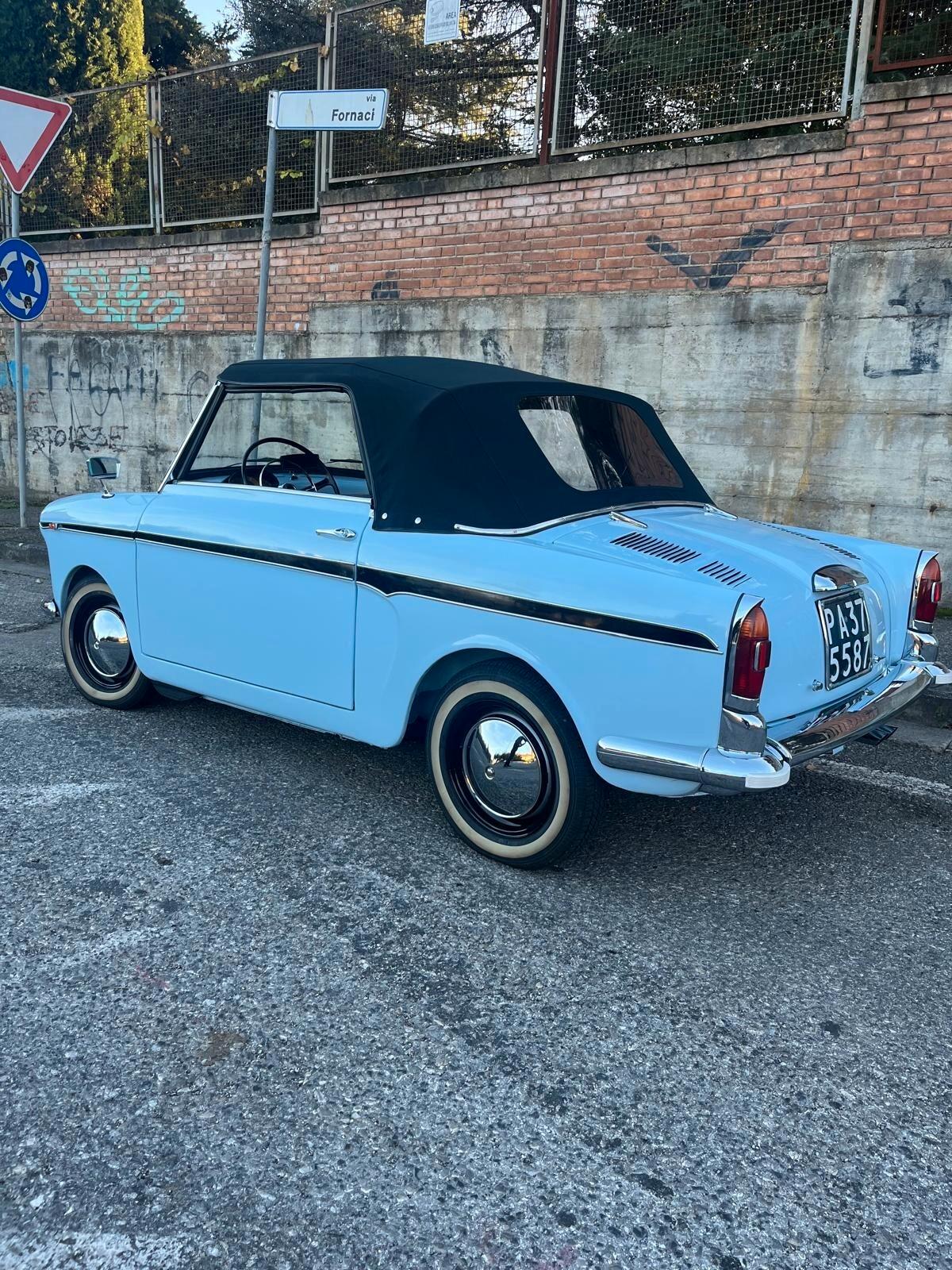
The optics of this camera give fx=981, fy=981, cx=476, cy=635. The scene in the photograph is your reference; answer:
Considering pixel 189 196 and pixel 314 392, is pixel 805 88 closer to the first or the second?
pixel 314 392

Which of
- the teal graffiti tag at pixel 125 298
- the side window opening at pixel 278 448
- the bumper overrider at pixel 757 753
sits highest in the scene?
the teal graffiti tag at pixel 125 298

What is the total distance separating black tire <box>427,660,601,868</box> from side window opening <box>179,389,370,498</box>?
1121mm

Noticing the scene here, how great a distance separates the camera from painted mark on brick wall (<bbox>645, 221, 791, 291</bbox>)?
23.6 feet

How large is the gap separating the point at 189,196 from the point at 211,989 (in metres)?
10.8

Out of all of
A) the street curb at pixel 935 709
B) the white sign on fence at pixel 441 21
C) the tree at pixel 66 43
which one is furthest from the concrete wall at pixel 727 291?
the tree at pixel 66 43

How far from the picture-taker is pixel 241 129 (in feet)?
35.3

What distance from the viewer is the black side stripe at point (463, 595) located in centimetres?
286

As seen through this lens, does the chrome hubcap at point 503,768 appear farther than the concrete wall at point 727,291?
No

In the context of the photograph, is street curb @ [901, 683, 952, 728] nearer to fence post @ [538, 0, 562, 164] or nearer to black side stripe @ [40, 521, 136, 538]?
black side stripe @ [40, 521, 136, 538]

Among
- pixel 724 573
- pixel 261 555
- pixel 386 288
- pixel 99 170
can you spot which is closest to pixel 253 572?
pixel 261 555

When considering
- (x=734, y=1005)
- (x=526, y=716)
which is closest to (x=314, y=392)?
(x=526, y=716)

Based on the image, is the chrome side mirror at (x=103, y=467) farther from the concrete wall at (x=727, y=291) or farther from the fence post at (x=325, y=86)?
the fence post at (x=325, y=86)

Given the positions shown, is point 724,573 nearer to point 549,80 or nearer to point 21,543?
point 549,80

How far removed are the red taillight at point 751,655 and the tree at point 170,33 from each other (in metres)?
20.4
